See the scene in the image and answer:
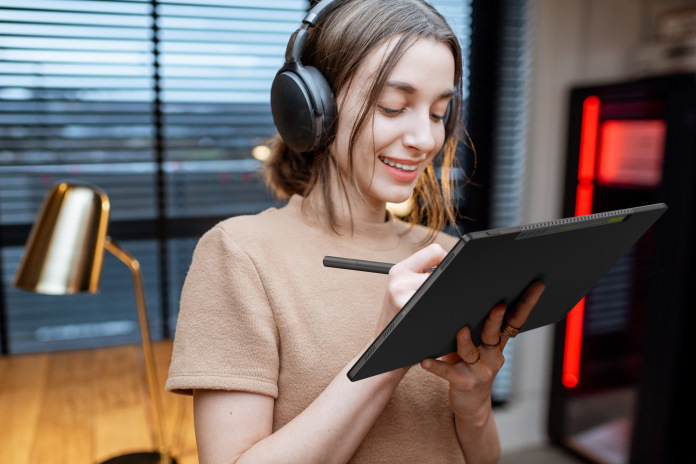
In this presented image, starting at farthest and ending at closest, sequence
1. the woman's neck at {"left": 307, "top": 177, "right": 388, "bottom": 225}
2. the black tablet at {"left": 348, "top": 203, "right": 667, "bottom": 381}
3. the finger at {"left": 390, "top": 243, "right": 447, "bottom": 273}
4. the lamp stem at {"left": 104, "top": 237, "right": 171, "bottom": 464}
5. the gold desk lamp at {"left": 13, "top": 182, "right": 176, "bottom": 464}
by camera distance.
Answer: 1. the lamp stem at {"left": 104, "top": 237, "right": 171, "bottom": 464}
2. the gold desk lamp at {"left": 13, "top": 182, "right": 176, "bottom": 464}
3. the woman's neck at {"left": 307, "top": 177, "right": 388, "bottom": 225}
4. the finger at {"left": 390, "top": 243, "right": 447, "bottom": 273}
5. the black tablet at {"left": 348, "top": 203, "right": 667, "bottom": 381}

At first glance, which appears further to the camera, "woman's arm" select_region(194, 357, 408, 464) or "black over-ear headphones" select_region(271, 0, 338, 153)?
"black over-ear headphones" select_region(271, 0, 338, 153)

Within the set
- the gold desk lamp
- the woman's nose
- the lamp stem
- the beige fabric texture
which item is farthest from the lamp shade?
the woman's nose

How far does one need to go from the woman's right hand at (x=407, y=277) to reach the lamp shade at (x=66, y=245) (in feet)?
2.53

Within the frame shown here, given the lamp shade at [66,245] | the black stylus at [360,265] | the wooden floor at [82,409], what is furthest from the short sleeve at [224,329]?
the wooden floor at [82,409]

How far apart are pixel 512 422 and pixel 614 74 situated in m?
1.70

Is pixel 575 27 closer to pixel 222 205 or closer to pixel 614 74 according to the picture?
pixel 614 74

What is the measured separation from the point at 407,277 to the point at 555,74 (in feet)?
7.36

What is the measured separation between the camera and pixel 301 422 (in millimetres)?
682

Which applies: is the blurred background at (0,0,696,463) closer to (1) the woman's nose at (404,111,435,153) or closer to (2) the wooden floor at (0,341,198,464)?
(2) the wooden floor at (0,341,198,464)

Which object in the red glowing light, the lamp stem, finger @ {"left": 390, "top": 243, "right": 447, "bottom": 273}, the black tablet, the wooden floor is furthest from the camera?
the red glowing light

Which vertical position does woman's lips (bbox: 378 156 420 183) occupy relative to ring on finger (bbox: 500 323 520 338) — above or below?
above

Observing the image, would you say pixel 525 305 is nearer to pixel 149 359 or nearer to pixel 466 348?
pixel 466 348

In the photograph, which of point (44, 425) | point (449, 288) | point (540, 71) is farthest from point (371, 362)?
point (540, 71)

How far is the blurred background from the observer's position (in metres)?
2.04
